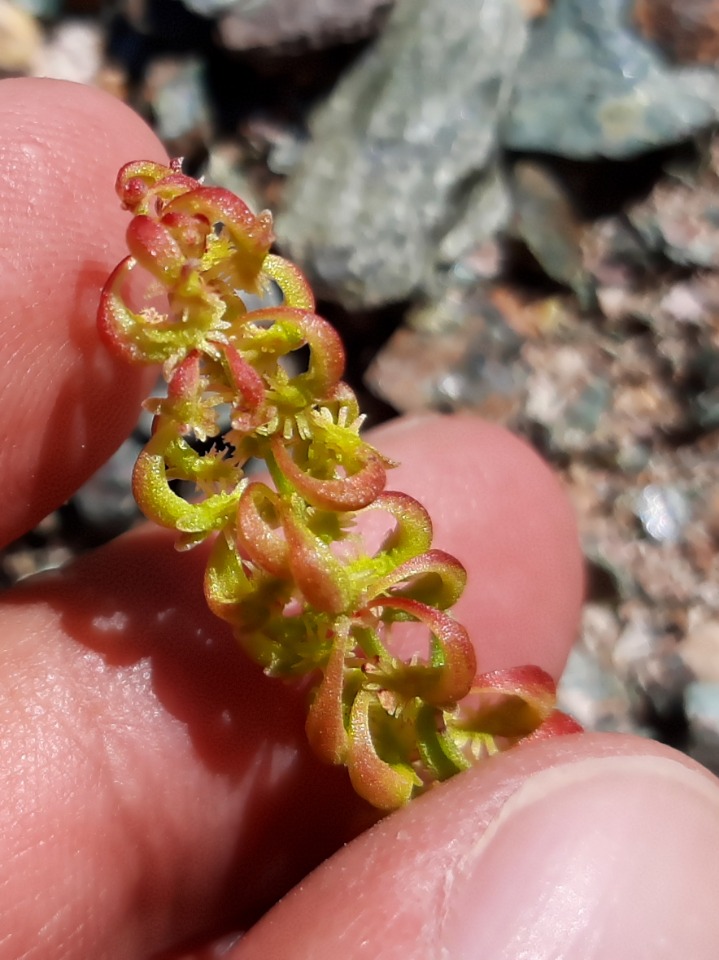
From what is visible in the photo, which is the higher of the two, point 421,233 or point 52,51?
point 421,233

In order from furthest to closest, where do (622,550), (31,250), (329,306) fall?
(329,306) < (622,550) < (31,250)

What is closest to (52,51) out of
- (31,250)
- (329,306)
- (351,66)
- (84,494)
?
(351,66)

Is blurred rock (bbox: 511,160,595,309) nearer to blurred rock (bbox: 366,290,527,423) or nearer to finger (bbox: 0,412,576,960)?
blurred rock (bbox: 366,290,527,423)

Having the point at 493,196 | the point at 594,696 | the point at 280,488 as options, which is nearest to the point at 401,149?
the point at 493,196

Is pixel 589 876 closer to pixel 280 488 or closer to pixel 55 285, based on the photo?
pixel 280 488

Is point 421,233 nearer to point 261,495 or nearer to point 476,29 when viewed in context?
point 476,29
